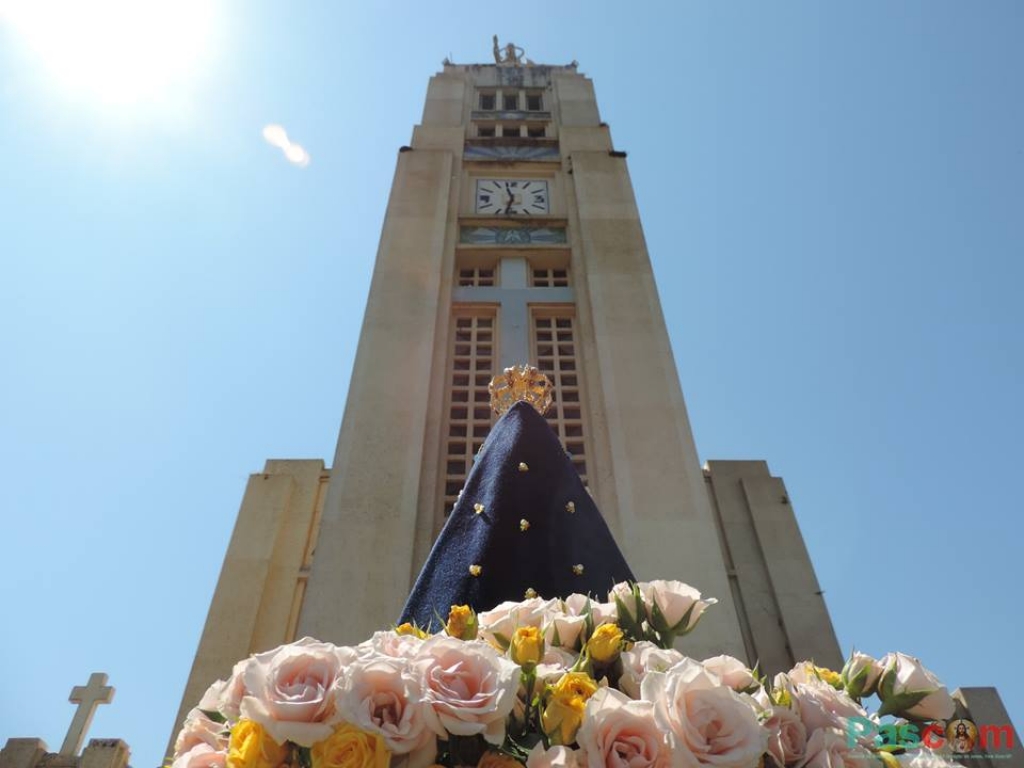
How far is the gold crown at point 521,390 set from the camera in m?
5.91

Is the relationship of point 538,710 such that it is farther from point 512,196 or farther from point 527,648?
point 512,196

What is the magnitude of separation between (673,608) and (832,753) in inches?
25.6

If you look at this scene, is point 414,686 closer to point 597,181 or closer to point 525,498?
point 525,498

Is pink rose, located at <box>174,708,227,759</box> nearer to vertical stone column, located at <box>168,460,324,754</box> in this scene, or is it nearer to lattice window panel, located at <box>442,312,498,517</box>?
vertical stone column, located at <box>168,460,324,754</box>

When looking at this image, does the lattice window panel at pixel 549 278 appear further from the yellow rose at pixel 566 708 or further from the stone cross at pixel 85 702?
the yellow rose at pixel 566 708

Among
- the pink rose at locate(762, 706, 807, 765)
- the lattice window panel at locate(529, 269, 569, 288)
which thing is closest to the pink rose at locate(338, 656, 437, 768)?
the pink rose at locate(762, 706, 807, 765)

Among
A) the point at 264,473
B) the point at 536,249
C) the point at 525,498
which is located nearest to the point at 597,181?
the point at 536,249

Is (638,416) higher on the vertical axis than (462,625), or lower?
higher

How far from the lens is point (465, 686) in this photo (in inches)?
69.4

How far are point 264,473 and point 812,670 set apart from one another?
29.9 ft

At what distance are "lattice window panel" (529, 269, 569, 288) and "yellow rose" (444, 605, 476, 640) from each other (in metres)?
10.6

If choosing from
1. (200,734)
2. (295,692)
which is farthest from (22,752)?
(295,692)

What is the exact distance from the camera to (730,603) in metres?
7.39

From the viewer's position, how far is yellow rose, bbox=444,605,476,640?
88.5 inches
